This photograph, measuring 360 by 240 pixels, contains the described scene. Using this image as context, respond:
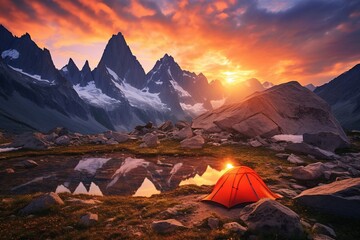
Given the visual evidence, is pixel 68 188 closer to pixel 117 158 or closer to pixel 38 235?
pixel 38 235

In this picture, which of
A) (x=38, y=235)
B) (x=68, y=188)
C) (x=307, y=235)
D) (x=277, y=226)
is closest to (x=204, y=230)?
(x=277, y=226)

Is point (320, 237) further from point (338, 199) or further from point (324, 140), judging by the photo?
point (324, 140)

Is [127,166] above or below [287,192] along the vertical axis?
below

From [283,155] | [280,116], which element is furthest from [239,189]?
[280,116]

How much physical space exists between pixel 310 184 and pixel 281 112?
29.9 meters

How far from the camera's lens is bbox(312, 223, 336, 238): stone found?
1172 centimetres

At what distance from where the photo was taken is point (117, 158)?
3550 centimetres

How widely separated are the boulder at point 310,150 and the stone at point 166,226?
24.8m

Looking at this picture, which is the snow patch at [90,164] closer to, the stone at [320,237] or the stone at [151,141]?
the stone at [151,141]

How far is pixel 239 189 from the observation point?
1578 centimetres

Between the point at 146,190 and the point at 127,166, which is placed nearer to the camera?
the point at 146,190

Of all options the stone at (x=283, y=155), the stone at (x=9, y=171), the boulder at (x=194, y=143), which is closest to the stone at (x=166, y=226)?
the stone at (x=9, y=171)

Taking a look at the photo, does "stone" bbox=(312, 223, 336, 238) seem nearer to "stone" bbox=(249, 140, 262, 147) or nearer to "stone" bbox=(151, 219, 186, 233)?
"stone" bbox=(151, 219, 186, 233)

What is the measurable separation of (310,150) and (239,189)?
69.1ft
